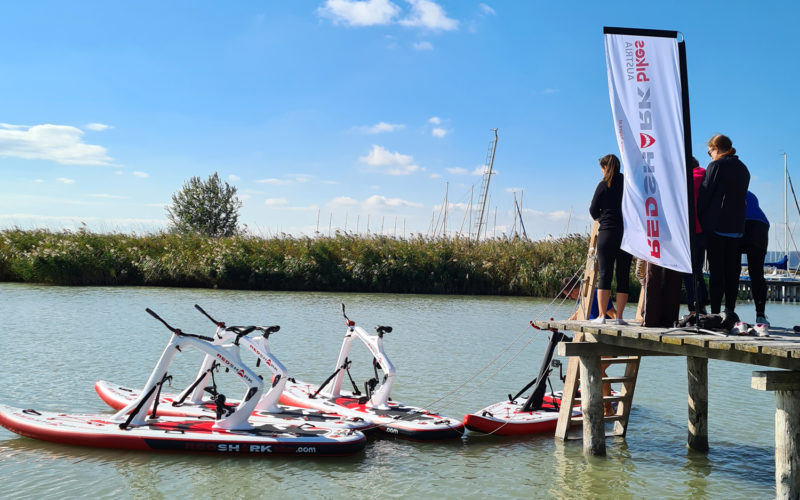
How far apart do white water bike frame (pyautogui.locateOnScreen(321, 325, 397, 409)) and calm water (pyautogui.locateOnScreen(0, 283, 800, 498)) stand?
0.71 meters

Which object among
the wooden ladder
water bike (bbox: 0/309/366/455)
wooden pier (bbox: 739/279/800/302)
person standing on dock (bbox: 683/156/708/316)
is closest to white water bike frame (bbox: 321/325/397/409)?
water bike (bbox: 0/309/366/455)

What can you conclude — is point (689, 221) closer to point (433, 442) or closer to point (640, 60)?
point (640, 60)

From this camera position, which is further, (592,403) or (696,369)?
(696,369)

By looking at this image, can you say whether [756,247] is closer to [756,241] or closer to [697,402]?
[756,241]

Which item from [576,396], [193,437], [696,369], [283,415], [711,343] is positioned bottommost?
[193,437]

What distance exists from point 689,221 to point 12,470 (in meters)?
8.14

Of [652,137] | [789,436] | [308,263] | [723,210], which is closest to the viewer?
[789,436]

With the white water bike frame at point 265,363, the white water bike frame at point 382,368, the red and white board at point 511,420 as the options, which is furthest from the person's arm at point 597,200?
the white water bike frame at point 265,363

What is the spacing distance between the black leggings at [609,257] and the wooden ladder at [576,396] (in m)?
0.85

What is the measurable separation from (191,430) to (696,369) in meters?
6.68

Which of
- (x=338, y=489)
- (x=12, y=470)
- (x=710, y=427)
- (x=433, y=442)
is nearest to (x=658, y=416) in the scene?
(x=710, y=427)

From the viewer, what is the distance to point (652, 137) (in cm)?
793

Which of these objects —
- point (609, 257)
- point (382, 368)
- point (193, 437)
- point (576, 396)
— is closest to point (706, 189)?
point (609, 257)

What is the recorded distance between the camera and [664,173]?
311 inches
